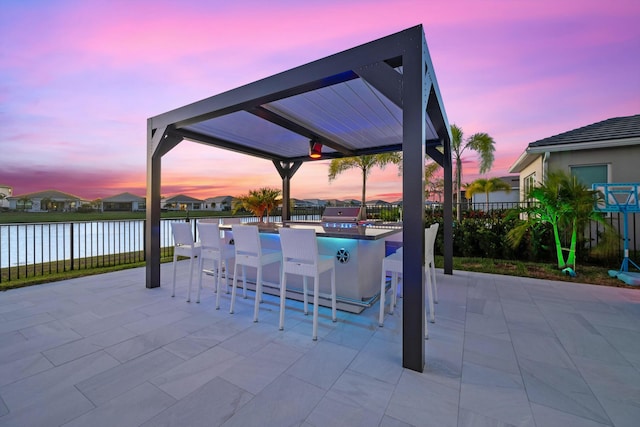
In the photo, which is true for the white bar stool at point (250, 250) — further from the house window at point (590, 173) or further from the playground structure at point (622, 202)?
the house window at point (590, 173)

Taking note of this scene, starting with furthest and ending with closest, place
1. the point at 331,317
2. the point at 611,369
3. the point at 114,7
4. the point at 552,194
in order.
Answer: the point at 552,194 → the point at 114,7 → the point at 331,317 → the point at 611,369

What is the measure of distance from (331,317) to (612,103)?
32.0 ft

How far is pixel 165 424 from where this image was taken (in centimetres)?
153

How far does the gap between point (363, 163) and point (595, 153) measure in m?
7.04

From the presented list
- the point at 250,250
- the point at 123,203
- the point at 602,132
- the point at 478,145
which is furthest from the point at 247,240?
the point at 123,203

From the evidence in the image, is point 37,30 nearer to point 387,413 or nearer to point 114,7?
point 114,7

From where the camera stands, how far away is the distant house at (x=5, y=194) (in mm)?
11361

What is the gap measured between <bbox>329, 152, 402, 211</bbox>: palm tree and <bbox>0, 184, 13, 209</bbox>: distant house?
1432cm

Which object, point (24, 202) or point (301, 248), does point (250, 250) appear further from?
point (24, 202)

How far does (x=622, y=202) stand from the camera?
16.5 feet

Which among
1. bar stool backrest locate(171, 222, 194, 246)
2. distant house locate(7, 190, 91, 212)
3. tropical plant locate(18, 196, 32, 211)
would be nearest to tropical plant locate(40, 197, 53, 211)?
distant house locate(7, 190, 91, 212)

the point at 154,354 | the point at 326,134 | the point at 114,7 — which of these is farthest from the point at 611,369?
the point at 114,7

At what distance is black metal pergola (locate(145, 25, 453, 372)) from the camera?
2.16 meters

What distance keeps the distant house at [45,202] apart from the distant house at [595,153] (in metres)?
21.0
